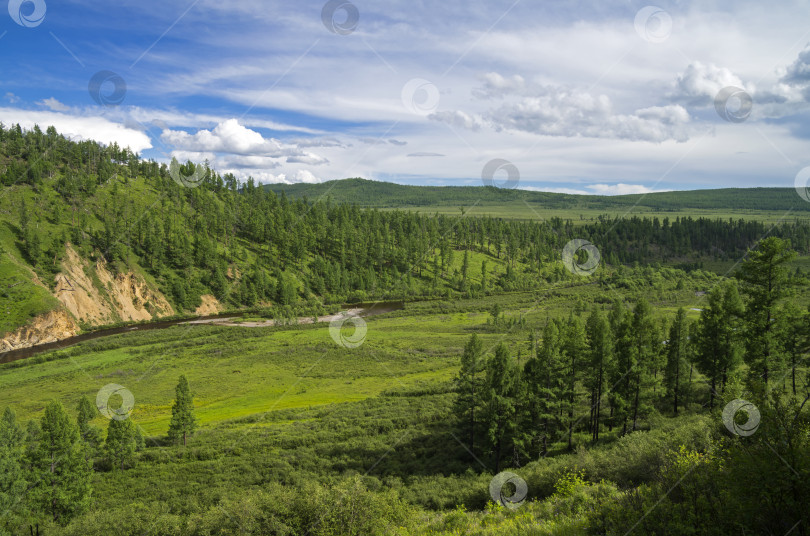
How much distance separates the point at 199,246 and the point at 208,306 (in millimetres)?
21865

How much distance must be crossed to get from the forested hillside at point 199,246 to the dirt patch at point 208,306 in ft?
2.62

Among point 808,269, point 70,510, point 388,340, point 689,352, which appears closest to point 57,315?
point 388,340

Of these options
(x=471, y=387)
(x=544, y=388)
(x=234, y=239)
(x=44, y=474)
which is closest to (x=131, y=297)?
(x=234, y=239)

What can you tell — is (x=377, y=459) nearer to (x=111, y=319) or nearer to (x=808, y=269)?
(x=111, y=319)

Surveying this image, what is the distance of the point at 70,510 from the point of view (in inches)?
1115

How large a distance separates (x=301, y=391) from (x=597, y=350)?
43049 millimetres

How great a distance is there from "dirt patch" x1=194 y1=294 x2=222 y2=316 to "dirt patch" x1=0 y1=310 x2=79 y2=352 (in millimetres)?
27520

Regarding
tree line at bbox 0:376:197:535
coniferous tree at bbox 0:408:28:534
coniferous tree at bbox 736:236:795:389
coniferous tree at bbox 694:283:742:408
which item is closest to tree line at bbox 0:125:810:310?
tree line at bbox 0:376:197:535

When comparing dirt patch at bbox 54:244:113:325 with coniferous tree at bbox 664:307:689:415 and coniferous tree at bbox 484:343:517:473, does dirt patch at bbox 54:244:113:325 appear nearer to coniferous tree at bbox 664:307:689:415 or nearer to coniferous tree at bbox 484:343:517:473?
coniferous tree at bbox 484:343:517:473

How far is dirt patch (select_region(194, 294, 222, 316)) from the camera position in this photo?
114 meters

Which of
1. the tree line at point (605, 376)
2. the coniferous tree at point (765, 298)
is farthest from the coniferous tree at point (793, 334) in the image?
the coniferous tree at point (765, 298)

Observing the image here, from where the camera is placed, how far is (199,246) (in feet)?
420

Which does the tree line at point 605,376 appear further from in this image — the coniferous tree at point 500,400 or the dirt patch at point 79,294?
the dirt patch at point 79,294

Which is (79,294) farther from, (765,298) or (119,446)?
(765,298)
